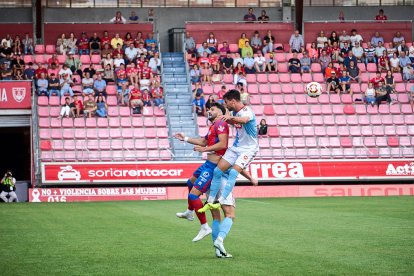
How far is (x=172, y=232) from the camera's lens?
1719 cm

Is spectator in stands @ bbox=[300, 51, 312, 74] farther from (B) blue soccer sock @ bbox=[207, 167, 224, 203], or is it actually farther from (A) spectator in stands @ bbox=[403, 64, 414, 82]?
(B) blue soccer sock @ bbox=[207, 167, 224, 203]

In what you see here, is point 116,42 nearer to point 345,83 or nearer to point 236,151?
point 345,83

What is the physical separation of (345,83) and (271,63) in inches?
135

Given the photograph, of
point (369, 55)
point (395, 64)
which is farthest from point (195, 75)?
point (395, 64)

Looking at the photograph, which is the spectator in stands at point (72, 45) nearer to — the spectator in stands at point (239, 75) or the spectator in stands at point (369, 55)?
the spectator in stands at point (239, 75)

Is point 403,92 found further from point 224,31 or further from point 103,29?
point 103,29

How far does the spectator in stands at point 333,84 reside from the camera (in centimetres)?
3828

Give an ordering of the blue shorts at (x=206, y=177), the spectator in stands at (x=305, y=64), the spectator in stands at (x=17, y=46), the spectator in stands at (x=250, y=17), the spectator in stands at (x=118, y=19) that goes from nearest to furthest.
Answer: the blue shorts at (x=206, y=177), the spectator in stands at (x=17, y=46), the spectator in stands at (x=305, y=64), the spectator in stands at (x=118, y=19), the spectator in stands at (x=250, y=17)

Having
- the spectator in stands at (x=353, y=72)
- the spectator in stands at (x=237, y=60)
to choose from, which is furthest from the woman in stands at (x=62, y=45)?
the spectator in stands at (x=353, y=72)

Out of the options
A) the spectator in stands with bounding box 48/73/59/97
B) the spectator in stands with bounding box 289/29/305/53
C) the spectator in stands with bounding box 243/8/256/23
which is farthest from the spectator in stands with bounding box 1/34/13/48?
the spectator in stands with bounding box 289/29/305/53

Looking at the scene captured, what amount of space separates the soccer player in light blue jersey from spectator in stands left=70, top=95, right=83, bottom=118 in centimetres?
2240

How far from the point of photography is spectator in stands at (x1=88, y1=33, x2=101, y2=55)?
125 ft

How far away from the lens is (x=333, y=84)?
3831 centimetres

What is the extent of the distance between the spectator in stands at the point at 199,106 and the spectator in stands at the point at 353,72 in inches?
284
